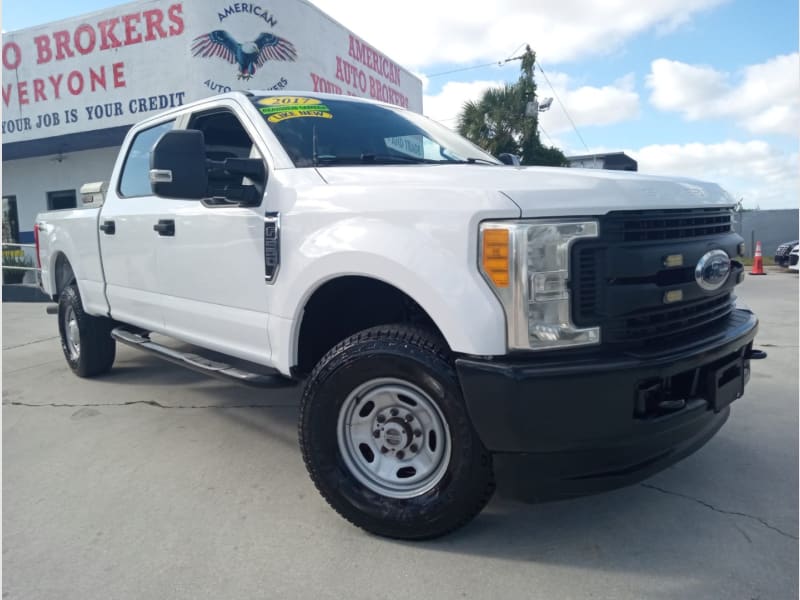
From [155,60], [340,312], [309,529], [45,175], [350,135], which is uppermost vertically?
[155,60]

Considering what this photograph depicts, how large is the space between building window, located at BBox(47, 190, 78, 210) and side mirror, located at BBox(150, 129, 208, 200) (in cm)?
1487

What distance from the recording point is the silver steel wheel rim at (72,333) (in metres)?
A: 5.29

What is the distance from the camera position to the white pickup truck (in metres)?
2.09

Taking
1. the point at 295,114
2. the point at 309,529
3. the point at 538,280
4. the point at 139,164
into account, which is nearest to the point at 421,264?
the point at 538,280

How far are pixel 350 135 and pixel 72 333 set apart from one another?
11.9ft

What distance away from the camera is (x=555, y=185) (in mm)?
2215

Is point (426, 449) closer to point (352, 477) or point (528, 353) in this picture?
point (352, 477)

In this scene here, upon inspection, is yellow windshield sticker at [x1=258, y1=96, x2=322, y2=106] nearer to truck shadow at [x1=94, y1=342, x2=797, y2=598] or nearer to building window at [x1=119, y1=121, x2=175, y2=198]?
building window at [x1=119, y1=121, x2=175, y2=198]

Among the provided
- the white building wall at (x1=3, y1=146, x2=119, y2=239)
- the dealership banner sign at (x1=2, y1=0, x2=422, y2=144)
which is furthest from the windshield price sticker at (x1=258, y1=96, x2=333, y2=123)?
the white building wall at (x1=3, y1=146, x2=119, y2=239)

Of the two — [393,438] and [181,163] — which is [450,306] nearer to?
→ [393,438]

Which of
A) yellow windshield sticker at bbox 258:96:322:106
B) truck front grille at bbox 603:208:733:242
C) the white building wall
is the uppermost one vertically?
the white building wall

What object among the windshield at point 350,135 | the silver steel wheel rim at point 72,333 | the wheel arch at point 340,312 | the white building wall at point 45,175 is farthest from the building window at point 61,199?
the wheel arch at point 340,312

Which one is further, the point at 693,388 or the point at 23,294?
the point at 23,294

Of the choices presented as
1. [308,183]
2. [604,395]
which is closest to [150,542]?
[308,183]
